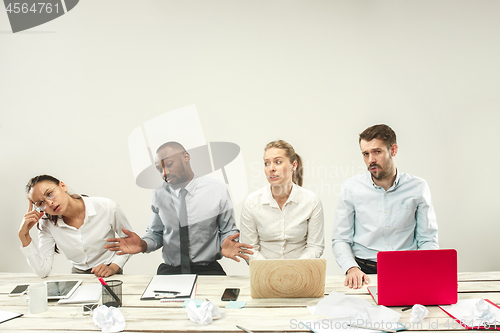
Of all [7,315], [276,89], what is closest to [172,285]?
[7,315]

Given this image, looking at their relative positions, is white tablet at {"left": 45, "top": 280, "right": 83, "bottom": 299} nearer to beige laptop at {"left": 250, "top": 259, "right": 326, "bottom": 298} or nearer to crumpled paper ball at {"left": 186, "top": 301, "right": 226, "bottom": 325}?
crumpled paper ball at {"left": 186, "top": 301, "right": 226, "bottom": 325}

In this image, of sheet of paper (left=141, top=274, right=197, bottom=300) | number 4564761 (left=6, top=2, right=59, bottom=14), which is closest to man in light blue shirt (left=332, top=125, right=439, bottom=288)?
sheet of paper (left=141, top=274, right=197, bottom=300)

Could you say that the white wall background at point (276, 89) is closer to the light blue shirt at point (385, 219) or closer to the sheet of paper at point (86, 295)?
the light blue shirt at point (385, 219)

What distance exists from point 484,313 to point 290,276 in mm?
694

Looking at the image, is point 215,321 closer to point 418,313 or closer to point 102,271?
point 418,313

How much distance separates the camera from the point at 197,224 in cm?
237

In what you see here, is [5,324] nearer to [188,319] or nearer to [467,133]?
[188,319]

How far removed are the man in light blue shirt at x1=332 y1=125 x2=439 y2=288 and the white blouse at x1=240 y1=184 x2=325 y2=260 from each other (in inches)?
6.4

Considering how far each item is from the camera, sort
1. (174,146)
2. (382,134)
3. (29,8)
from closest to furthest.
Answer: (382,134) → (174,146) → (29,8)

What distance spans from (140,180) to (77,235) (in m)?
0.92

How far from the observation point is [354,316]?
1243 millimetres

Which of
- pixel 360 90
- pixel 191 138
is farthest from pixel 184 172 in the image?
pixel 360 90

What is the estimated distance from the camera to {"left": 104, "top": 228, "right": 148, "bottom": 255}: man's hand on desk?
6.48 feet

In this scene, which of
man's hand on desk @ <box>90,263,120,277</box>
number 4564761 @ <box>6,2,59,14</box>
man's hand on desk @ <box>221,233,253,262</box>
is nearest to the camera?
man's hand on desk @ <box>90,263,120,277</box>
